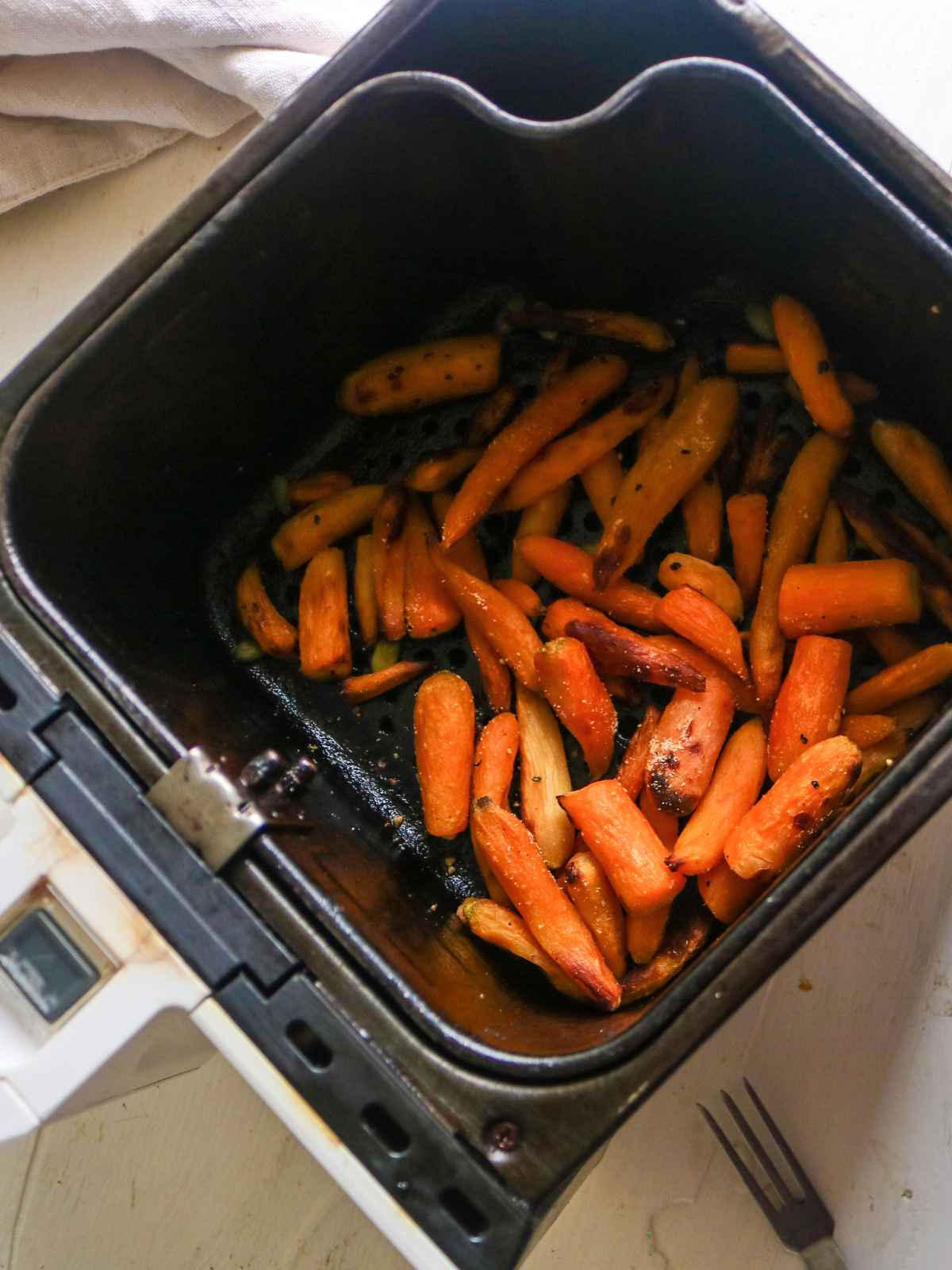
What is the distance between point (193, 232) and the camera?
1.87 ft

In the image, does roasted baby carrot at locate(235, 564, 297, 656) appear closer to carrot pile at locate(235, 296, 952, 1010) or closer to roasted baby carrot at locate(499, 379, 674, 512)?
carrot pile at locate(235, 296, 952, 1010)

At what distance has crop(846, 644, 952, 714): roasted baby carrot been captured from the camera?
596 millimetres

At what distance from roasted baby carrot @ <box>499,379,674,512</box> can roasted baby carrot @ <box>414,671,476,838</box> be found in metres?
0.13

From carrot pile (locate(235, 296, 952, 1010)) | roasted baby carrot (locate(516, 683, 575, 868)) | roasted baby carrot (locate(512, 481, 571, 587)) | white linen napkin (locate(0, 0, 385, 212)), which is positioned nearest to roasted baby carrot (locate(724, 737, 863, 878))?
carrot pile (locate(235, 296, 952, 1010))

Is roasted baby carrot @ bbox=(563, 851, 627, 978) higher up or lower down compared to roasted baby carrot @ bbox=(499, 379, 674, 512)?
lower down

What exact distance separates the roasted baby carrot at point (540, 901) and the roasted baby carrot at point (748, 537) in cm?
19

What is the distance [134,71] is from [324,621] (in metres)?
0.39

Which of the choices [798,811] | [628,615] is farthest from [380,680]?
[798,811]

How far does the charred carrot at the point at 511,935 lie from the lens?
0.63 metres

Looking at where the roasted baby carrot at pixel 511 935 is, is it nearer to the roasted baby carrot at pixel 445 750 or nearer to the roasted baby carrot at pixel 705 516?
the roasted baby carrot at pixel 445 750

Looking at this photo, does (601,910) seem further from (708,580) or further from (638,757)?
(708,580)

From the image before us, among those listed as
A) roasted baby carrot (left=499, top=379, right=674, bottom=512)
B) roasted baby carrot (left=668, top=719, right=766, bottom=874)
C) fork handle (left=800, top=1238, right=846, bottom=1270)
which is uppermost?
roasted baby carrot (left=499, top=379, right=674, bottom=512)

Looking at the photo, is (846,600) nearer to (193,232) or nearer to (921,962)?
(921,962)

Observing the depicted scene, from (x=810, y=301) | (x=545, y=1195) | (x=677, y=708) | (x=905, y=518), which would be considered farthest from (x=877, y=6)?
(x=545, y=1195)
